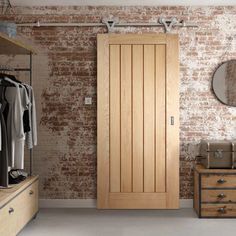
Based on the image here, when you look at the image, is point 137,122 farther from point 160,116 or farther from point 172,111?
point 172,111

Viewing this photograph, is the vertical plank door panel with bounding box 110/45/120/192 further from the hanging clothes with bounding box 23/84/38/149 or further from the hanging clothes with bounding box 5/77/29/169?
the hanging clothes with bounding box 5/77/29/169

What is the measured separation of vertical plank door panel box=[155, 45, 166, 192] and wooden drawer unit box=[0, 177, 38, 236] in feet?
5.30

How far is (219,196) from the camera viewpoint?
5473 millimetres

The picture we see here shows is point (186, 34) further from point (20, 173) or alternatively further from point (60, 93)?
point (20, 173)

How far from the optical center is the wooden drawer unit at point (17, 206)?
4.05 m

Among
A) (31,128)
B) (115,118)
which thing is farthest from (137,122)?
(31,128)

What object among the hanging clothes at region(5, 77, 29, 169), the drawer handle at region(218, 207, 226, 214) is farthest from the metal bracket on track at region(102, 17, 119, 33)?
the drawer handle at region(218, 207, 226, 214)

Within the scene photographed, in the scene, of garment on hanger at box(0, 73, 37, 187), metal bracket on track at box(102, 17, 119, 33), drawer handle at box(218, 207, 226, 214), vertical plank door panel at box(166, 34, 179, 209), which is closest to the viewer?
garment on hanger at box(0, 73, 37, 187)

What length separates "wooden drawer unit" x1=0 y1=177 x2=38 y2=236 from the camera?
4047 millimetres

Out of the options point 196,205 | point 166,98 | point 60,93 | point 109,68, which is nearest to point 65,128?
point 60,93

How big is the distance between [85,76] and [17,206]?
2.22 m

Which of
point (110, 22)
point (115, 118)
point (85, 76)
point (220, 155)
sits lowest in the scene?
point (220, 155)

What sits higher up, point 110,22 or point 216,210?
point 110,22

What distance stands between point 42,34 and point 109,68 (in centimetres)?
102
